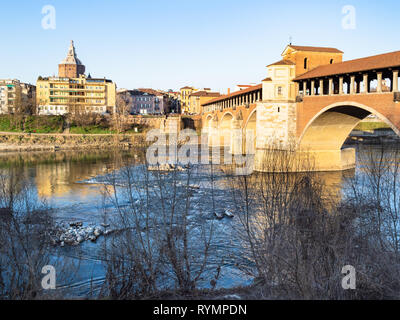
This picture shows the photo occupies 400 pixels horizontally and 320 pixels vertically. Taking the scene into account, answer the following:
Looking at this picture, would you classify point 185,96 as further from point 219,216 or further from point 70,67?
point 219,216

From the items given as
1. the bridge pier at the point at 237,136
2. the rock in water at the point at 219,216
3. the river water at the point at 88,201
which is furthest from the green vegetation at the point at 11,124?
the rock in water at the point at 219,216

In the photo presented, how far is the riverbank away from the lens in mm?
45406

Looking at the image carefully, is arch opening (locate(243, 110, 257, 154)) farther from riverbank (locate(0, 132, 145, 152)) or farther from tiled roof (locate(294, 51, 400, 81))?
riverbank (locate(0, 132, 145, 152))

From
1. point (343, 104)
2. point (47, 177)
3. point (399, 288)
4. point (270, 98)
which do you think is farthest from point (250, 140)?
point (399, 288)

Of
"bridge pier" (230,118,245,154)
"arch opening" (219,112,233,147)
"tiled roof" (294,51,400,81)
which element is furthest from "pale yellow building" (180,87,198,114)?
"tiled roof" (294,51,400,81)

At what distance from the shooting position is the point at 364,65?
62.7 ft

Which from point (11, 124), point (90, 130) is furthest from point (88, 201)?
point (11, 124)

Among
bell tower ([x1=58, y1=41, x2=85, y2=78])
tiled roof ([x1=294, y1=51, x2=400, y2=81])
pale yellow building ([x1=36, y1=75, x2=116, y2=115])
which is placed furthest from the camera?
bell tower ([x1=58, y1=41, x2=85, y2=78])

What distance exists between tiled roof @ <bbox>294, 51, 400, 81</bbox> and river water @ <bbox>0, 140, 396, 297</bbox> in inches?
225

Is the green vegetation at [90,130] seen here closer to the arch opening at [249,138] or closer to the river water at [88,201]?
the river water at [88,201]

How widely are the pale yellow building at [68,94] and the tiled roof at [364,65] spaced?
47.4 m

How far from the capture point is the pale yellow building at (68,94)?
211 feet

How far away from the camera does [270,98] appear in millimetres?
27172
